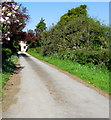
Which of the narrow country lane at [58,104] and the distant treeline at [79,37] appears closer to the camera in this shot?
the narrow country lane at [58,104]

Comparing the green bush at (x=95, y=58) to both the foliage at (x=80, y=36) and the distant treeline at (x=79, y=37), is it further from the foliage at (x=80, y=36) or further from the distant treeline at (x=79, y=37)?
the foliage at (x=80, y=36)

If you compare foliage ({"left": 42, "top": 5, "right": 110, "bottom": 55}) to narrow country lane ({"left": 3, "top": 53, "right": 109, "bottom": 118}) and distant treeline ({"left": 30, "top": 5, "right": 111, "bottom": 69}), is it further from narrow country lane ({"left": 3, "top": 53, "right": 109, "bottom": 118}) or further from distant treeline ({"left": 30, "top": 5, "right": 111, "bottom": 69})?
narrow country lane ({"left": 3, "top": 53, "right": 109, "bottom": 118})

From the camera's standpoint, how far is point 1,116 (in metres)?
5.94

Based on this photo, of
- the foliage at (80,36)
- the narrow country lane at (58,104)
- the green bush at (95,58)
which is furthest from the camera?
the foliage at (80,36)

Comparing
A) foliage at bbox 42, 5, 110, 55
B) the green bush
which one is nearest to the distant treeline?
foliage at bbox 42, 5, 110, 55

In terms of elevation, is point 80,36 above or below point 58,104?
above

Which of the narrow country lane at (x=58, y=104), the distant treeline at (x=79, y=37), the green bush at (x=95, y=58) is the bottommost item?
the narrow country lane at (x=58, y=104)

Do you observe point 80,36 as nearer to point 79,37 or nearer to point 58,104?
point 79,37

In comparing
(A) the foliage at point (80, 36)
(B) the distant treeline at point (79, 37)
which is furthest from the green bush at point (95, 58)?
(A) the foliage at point (80, 36)

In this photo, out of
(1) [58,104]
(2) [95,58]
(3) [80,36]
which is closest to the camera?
(1) [58,104]

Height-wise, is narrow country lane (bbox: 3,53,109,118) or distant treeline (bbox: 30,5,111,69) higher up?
distant treeline (bbox: 30,5,111,69)

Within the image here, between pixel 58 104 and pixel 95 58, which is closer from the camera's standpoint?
pixel 58 104

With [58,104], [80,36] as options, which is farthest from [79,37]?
[58,104]

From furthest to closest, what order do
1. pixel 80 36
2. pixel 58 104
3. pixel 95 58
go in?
pixel 80 36 → pixel 95 58 → pixel 58 104
